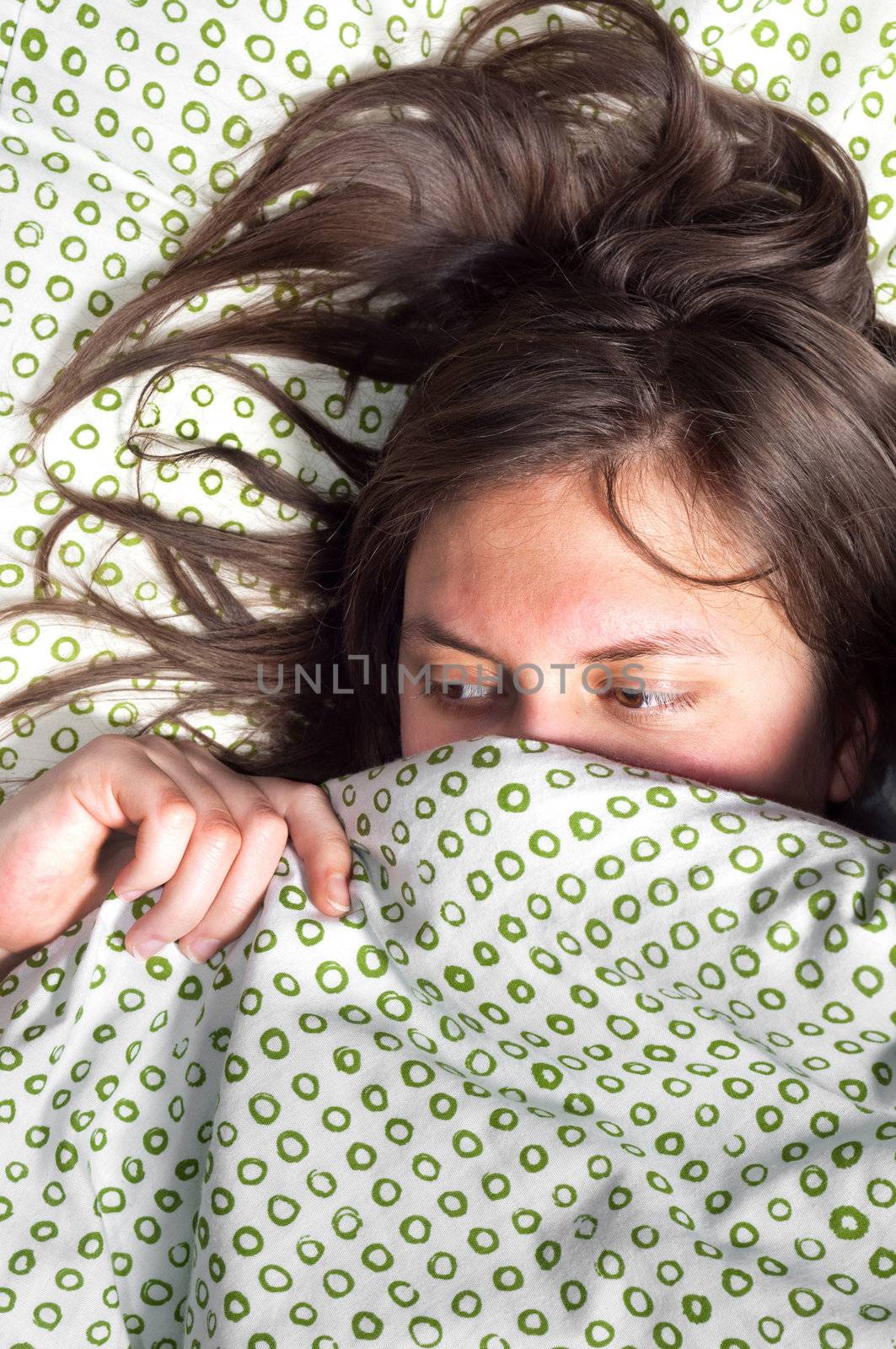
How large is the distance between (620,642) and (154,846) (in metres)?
0.42

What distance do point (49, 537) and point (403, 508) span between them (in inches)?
14.1

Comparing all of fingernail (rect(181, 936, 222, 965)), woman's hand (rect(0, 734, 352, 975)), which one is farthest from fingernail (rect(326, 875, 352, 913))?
fingernail (rect(181, 936, 222, 965))

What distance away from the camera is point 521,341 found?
1110mm

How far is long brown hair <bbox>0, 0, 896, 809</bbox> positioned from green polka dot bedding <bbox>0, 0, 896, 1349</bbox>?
0.25m

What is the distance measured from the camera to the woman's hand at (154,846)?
103 centimetres

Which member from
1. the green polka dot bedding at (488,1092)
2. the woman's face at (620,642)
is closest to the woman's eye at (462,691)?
the woman's face at (620,642)

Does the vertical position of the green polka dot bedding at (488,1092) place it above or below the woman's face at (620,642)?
below

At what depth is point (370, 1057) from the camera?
0.96 metres

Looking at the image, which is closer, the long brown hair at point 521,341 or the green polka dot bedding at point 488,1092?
the green polka dot bedding at point 488,1092

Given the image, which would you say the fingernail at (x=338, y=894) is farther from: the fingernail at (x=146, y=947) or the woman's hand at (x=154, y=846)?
the fingernail at (x=146, y=947)

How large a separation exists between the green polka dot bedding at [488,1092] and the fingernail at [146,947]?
0.02 meters

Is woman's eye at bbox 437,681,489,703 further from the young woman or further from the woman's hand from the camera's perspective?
the woman's hand

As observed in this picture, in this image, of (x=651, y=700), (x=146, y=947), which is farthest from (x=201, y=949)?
(x=651, y=700)

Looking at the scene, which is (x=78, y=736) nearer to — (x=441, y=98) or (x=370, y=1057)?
(x=370, y=1057)
